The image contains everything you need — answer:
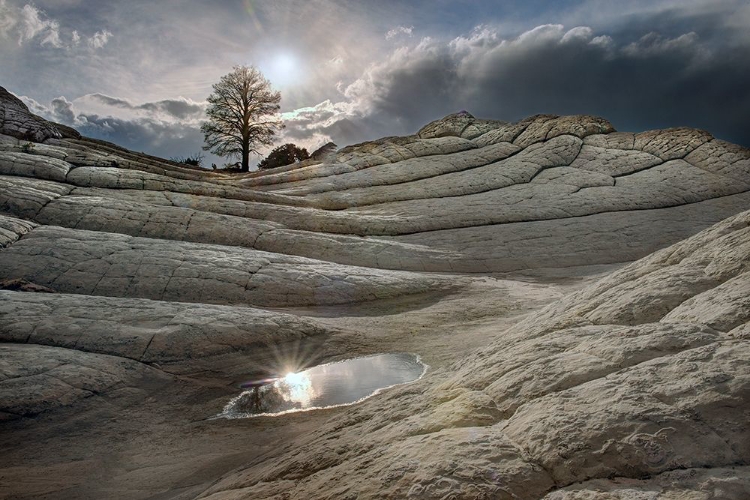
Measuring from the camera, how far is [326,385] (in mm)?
9016

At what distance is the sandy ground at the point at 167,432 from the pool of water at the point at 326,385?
0.35m

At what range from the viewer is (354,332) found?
12.1 m

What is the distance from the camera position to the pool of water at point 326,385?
8.20 metres

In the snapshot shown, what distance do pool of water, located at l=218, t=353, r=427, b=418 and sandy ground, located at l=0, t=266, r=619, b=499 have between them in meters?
0.35

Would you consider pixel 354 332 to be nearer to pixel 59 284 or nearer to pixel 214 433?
pixel 214 433

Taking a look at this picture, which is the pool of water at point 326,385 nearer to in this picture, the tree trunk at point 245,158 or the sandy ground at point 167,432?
the sandy ground at point 167,432

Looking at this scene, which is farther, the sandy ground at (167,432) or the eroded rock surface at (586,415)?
the sandy ground at (167,432)

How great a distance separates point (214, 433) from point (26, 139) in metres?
32.6

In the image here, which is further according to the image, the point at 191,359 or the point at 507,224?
the point at 507,224

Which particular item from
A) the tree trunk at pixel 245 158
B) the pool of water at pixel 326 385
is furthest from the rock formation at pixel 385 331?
the tree trunk at pixel 245 158

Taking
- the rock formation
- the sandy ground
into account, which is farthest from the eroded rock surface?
A: the sandy ground

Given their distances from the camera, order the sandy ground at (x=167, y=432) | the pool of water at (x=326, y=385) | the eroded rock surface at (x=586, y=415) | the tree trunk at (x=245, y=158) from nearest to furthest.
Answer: the eroded rock surface at (x=586, y=415)
the sandy ground at (x=167, y=432)
the pool of water at (x=326, y=385)
the tree trunk at (x=245, y=158)

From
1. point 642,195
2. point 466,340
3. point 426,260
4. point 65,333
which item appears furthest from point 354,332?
point 642,195

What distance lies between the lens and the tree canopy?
55.2m
